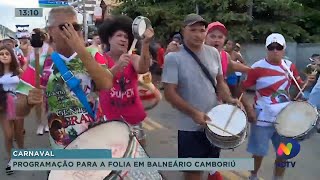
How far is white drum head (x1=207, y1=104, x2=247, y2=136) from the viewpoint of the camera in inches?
152

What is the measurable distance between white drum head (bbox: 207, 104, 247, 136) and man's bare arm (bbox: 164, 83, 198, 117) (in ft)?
0.53

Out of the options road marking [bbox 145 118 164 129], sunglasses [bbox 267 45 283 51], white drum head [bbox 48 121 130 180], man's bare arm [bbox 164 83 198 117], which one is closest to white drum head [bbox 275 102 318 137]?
sunglasses [bbox 267 45 283 51]

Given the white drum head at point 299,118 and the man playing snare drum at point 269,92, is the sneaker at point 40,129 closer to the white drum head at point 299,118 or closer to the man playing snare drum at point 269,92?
the man playing snare drum at point 269,92

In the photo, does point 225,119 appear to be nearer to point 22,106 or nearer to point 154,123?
point 22,106

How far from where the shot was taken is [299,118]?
4680mm

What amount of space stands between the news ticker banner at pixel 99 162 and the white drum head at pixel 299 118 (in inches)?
82.7

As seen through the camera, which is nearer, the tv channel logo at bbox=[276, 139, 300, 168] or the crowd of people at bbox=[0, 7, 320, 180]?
the crowd of people at bbox=[0, 7, 320, 180]

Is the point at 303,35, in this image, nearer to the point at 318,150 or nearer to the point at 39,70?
the point at 318,150

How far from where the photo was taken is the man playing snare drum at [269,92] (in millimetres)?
4957

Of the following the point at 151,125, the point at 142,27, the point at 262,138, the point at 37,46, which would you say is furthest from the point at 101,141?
the point at 151,125

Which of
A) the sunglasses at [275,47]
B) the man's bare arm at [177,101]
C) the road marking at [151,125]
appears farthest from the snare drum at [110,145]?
the road marking at [151,125]

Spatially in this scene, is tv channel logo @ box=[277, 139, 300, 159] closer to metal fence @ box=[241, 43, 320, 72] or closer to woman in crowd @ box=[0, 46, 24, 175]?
woman in crowd @ box=[0, 46, 24, 175]

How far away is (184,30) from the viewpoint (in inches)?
160

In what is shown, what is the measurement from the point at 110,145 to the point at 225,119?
1275mm
